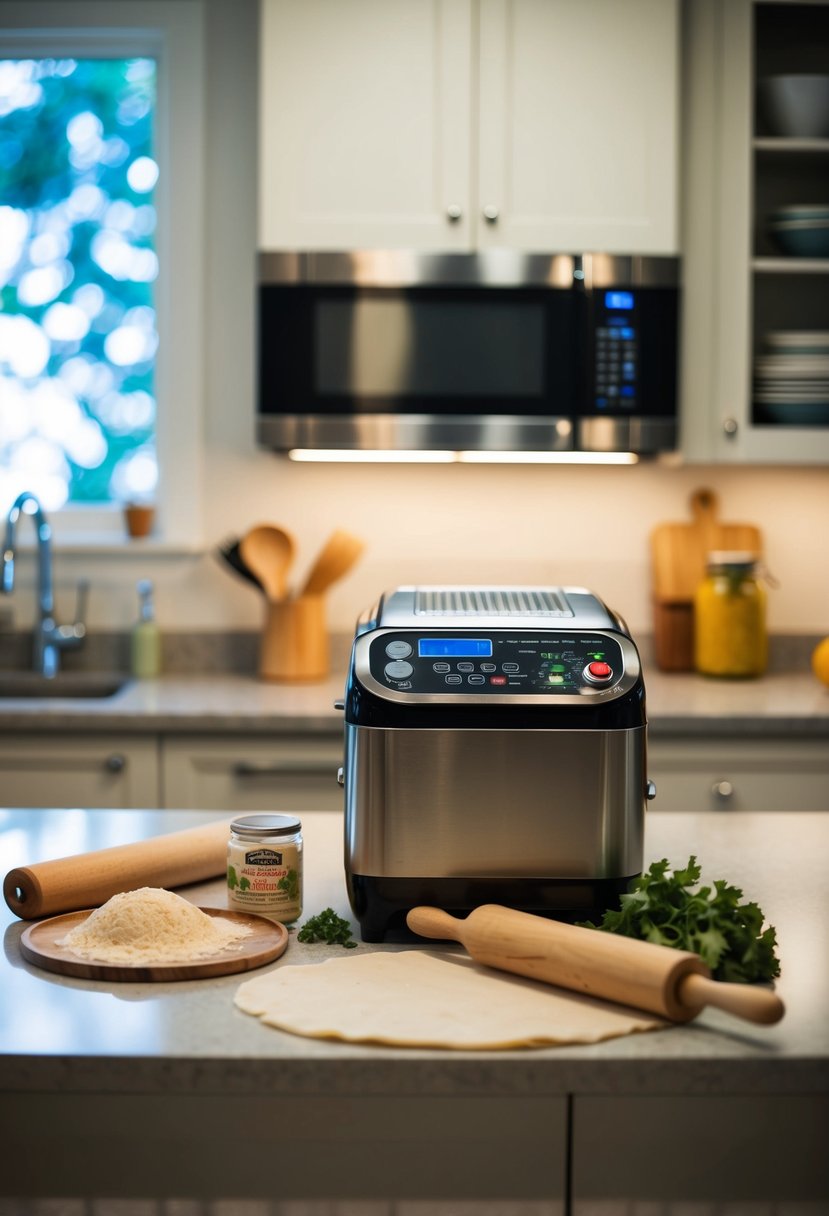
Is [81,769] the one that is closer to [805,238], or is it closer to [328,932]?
Answer: [328,932]

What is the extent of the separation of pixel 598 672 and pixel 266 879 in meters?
0.39

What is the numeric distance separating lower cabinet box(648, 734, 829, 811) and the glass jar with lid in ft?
5.01

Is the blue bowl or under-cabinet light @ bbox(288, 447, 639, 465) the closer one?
the blue bowl

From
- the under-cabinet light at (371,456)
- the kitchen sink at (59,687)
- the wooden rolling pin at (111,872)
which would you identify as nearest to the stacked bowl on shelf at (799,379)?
the under-cabinet light at (371,456)

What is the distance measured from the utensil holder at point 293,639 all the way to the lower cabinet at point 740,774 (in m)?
0.83

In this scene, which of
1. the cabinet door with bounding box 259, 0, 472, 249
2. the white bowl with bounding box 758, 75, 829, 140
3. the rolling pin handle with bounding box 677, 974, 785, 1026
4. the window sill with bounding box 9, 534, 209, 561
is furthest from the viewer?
the window sill with bounding box 9, 534, 209, 561

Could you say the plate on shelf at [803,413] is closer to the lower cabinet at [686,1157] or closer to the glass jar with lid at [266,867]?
the glass jar with lid at [266,867]

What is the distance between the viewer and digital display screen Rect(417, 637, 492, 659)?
1387 millimetres

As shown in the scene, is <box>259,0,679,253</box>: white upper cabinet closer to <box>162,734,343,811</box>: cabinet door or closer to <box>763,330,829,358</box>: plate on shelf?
<box>763,330,829,358</box>: plate on shelf

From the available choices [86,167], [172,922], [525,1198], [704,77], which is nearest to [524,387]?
[704,77]

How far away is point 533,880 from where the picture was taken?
4.42ft

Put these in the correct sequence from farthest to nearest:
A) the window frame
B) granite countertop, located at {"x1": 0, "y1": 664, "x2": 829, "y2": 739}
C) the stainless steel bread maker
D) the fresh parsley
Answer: the window frame → granite countertop, located at {"x1": 0, "y1": 664, "x2": 829, "y2": 739} → the stainless steel bread maker → the fresh parsley

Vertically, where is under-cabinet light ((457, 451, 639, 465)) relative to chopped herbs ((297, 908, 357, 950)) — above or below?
above

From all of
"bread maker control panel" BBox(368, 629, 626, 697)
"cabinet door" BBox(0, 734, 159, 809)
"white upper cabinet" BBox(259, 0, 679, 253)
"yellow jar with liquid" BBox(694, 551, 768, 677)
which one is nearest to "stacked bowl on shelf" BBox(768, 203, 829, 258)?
"white upper cabinet" BBox(259, 0, 679, 253)
